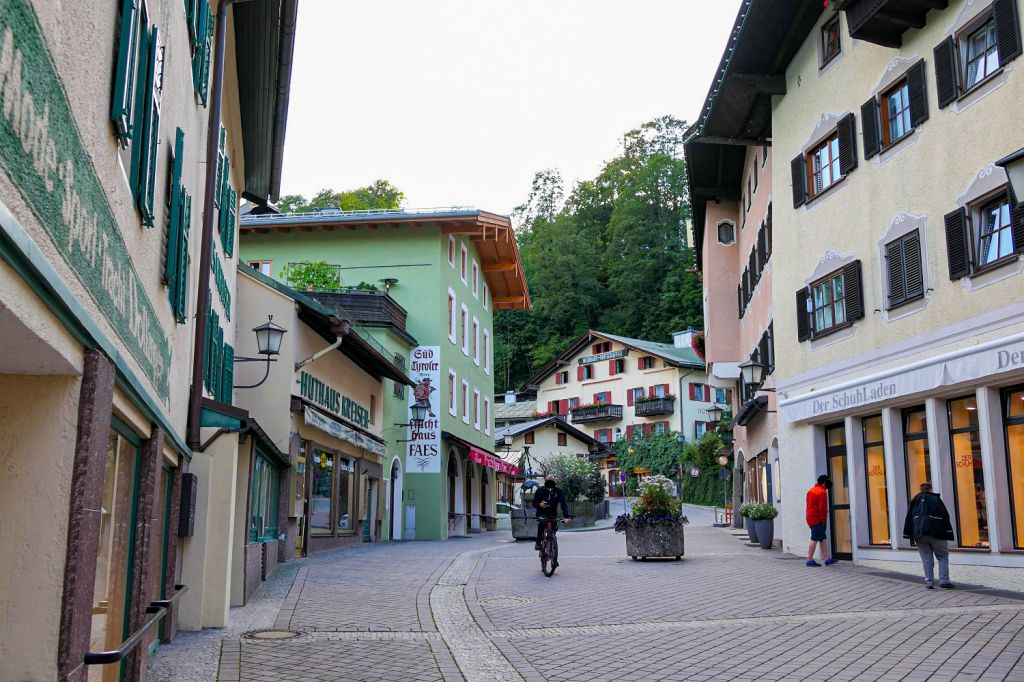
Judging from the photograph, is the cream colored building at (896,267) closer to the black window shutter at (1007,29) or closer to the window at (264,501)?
the black window shutter at (1007,29)

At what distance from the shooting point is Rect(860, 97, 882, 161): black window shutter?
1734cm

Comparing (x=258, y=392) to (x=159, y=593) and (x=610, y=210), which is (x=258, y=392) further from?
(x=610, y=210)

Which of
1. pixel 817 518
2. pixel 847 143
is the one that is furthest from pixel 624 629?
pixel 847 143

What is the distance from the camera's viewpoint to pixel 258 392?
20312 mm

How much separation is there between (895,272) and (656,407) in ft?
178

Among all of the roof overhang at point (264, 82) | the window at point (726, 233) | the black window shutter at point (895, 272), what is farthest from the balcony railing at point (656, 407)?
the roof overhang at point (264, 82)

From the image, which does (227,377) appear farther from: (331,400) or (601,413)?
(601,413)

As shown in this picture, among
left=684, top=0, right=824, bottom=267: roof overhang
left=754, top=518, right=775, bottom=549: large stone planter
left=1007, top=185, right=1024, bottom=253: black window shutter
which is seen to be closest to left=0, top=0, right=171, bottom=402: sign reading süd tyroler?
left=1007, top=185, right=1024, bottom=253: black window shutter

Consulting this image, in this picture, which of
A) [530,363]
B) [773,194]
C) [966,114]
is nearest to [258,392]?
[773,194]

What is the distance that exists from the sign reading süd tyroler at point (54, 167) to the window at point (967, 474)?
1282 cm

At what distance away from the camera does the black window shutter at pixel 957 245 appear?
14.7 m

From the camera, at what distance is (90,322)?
439 cm

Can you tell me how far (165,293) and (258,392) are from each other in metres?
12.5

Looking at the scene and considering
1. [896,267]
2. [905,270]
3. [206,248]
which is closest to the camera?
[206,248]
